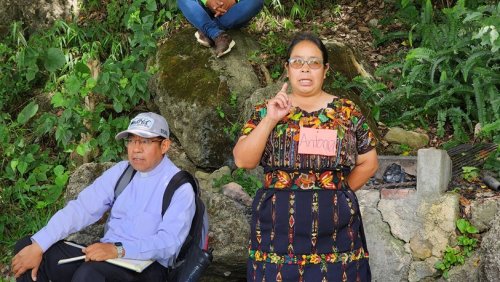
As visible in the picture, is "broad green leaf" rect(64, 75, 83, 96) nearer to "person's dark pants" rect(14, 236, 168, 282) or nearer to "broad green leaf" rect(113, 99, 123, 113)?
"broad green leaf" rect(113, 99, 123, 113)

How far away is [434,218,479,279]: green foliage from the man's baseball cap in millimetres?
→ 2098

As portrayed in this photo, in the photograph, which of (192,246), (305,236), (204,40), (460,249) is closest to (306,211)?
(305,236)

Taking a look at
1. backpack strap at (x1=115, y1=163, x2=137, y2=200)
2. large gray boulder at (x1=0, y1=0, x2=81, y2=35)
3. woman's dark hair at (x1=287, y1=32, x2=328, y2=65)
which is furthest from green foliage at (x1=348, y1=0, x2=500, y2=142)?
large gray boulder at (x1=0, y1=0, x2=81, y2=35)

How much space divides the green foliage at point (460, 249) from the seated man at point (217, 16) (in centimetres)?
293

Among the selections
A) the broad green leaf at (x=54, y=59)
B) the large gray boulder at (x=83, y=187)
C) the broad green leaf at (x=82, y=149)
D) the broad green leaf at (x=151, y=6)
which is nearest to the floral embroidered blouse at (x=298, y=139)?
the large gray boulder at (x=83, y=187)

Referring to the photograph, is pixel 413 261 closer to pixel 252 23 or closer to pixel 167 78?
pixel 167 78

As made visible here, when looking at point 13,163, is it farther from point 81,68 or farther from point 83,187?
point 83,187

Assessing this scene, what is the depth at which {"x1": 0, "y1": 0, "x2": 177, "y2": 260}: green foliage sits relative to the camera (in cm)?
645

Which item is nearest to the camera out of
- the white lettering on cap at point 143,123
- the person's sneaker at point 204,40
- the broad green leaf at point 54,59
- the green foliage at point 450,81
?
the white lettering on cap at point 143,123

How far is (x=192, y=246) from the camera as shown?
3.95m

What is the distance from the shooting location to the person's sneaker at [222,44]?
665cm

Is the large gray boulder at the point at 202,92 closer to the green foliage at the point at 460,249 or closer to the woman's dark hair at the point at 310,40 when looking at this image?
the green foliage at the point at 460,249

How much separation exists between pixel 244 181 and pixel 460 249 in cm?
183

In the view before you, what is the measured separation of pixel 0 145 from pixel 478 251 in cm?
459
